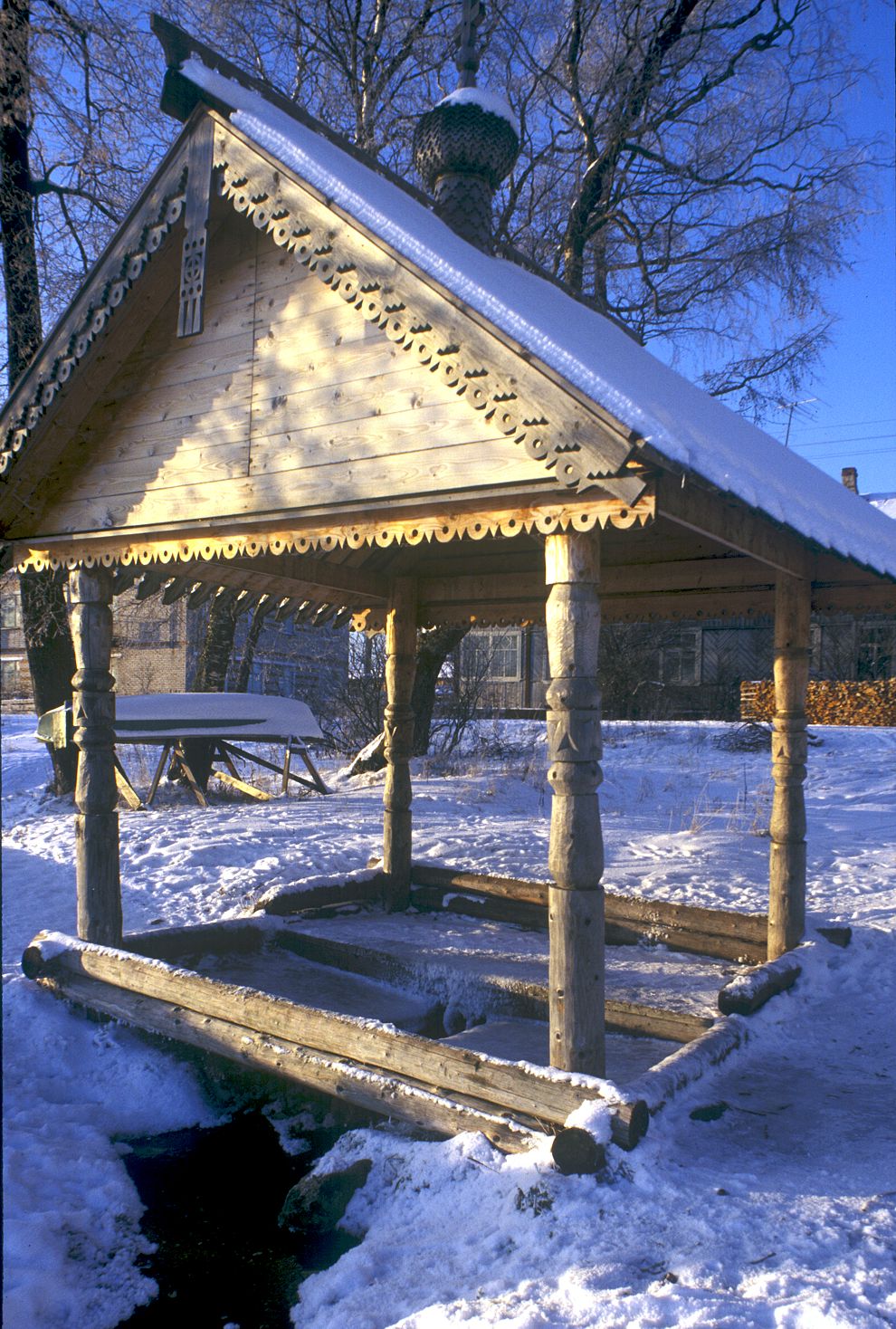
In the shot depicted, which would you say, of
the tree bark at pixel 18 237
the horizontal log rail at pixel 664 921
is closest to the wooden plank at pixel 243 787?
the tree bark at pixel 18 237

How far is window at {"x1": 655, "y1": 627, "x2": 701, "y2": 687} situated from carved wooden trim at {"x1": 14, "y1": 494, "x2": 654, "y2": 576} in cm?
2216

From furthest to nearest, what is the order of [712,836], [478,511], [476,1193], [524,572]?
[712,836], [524,572], [478,511], [476,1193]

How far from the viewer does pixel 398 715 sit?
27.1 ft

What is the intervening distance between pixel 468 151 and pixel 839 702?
57.9ft

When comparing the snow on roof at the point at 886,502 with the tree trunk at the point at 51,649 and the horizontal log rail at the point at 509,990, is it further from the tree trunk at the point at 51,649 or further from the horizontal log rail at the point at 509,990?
the horizontal log rail at the point at 509,990

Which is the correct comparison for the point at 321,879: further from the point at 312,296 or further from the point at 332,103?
the point at 332,103

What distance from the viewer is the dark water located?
3982mm

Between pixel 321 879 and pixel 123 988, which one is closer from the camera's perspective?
pixel 123 988

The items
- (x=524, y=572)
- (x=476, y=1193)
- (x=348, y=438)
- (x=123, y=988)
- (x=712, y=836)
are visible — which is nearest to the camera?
(x=476, y=1193)

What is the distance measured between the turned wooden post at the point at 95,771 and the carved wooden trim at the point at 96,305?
1.03 metres

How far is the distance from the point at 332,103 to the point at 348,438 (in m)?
12.8

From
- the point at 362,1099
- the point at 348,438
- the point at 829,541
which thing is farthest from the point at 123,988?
the point at 829,541

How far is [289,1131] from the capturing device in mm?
5363

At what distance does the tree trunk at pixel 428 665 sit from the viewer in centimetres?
1519
